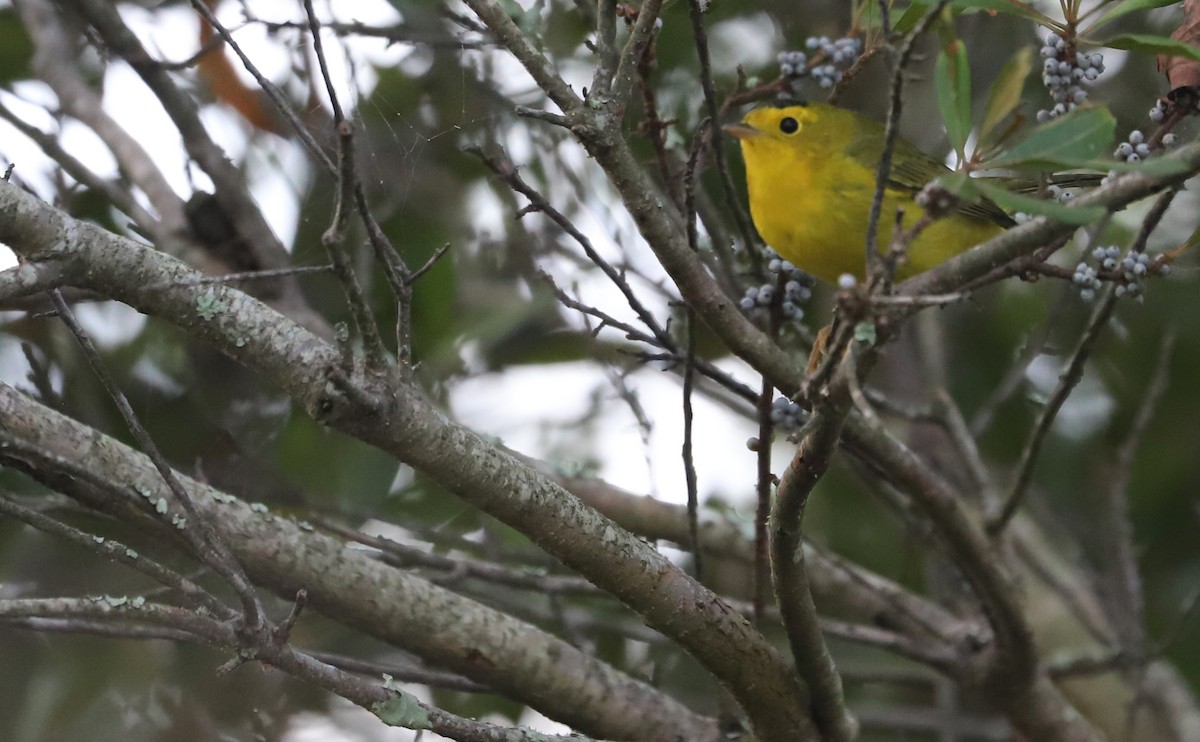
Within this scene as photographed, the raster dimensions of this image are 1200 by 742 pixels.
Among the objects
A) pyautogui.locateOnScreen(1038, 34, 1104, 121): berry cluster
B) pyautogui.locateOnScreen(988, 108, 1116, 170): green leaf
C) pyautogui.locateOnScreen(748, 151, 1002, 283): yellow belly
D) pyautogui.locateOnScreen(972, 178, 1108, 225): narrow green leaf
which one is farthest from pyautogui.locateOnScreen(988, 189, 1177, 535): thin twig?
pyautogui.locateOnScreen(972, 178, 1108, 225): narrow green leaf

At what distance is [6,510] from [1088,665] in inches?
117

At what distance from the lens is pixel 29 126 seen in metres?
3.53

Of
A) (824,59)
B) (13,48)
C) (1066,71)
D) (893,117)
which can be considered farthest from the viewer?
(13,48)

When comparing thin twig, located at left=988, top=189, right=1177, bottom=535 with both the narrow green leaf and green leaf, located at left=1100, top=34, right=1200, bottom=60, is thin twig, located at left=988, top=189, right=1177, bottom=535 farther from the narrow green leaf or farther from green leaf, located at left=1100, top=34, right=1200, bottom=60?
the narrow green leaf

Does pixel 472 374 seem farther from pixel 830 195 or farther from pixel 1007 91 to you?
pixel 1007 91

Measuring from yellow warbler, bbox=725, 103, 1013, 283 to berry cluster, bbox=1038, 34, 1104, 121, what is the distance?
919 mm

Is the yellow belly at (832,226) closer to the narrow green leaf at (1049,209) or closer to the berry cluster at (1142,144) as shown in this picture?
the berry cluster at (1142,144)

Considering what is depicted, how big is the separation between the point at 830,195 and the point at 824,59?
0.46 m

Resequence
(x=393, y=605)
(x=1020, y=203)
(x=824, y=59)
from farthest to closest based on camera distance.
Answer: (x=824, y=59) → (x=393, y=605) → (x=1020, y=203)

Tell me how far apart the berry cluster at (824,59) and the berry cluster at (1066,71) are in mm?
751

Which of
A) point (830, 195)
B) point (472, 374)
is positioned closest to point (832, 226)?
point (830, 195)

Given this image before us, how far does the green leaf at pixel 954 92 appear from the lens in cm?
160

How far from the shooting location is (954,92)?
5.32 ft

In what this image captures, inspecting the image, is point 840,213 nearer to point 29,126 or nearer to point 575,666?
point 575,666
